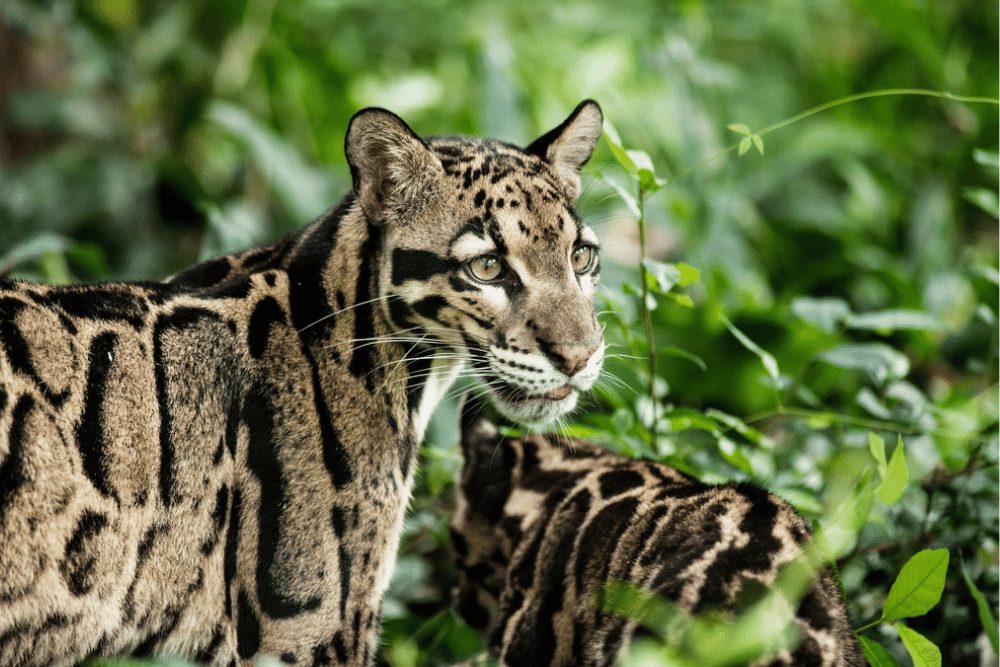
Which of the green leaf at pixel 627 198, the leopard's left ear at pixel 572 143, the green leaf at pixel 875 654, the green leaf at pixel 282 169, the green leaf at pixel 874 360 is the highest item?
the green leaf at pixel 282 169

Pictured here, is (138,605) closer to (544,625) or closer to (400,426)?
(400,426)

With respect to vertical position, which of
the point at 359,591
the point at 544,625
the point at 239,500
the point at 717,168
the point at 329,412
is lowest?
the point at 544,625

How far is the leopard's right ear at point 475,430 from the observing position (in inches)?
176

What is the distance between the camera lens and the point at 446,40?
9383 mm

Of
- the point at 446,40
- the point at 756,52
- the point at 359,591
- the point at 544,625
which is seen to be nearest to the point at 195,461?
the point at 359,591

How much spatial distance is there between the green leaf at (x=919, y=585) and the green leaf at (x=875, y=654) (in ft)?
0.35

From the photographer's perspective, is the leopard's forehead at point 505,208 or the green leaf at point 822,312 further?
the green leaf at point 822,312

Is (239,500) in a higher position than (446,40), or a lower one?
lower

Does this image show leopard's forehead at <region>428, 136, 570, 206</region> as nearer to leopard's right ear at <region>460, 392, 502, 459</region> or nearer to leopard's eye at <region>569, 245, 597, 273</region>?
leopard's eye at <region>569, 245, 597, 273</region>

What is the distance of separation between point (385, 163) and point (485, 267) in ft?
1.56

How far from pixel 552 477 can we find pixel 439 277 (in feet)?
3.81

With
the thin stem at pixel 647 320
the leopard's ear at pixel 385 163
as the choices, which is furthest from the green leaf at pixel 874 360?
the leopard's ear at pixel 385 163

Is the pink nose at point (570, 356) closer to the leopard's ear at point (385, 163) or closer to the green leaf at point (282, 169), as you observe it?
the leopard's ear at point (385, 163)

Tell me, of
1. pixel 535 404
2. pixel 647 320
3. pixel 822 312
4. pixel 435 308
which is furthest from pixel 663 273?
pixel 822 312
